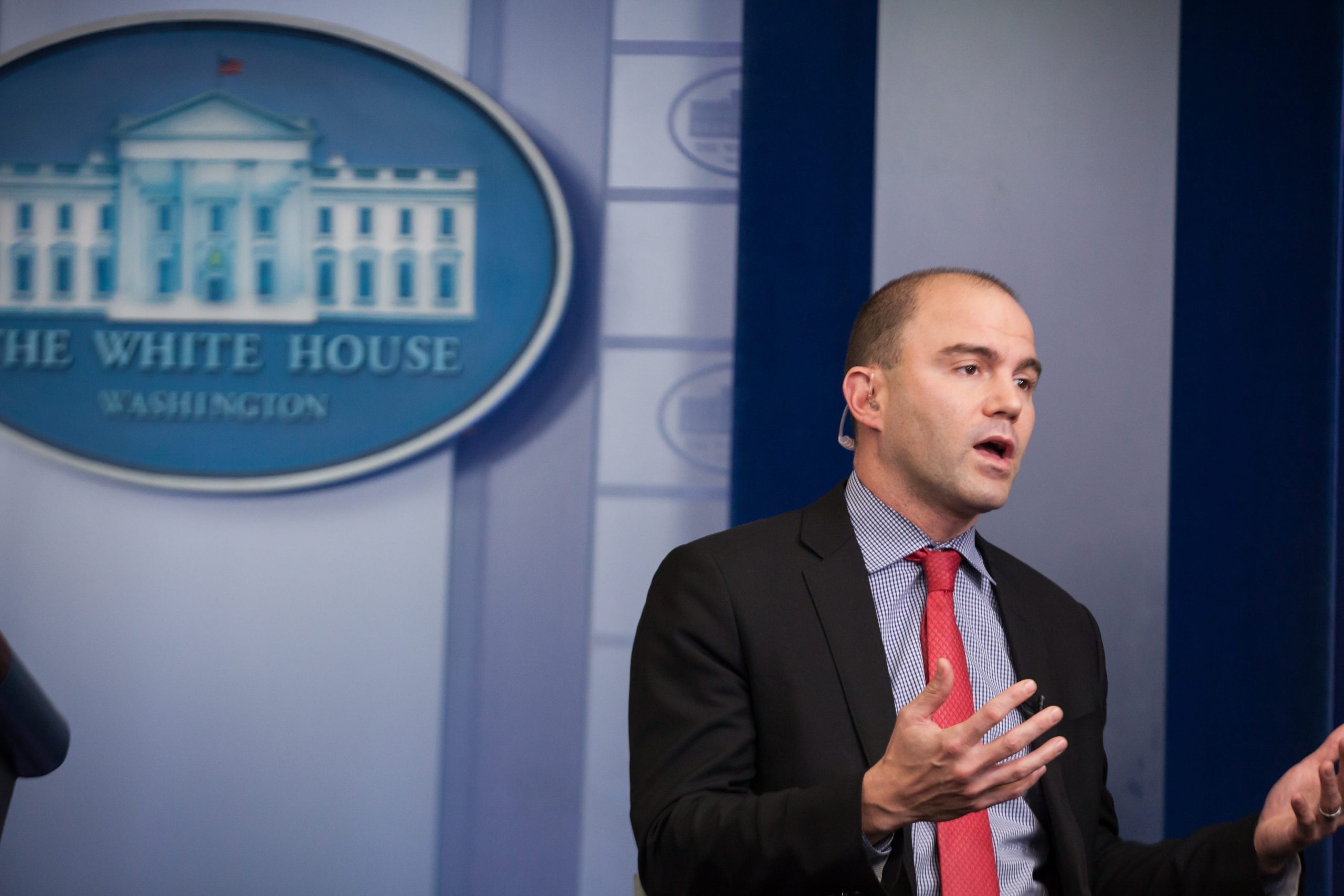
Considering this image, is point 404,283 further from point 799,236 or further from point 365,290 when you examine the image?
point 799,236

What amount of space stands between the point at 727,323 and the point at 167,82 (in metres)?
1.29

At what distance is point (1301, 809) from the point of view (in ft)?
4.56

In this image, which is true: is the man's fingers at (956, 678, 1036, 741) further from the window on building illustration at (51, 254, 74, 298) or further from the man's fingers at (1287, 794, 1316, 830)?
the window on building illustration at (51, 254, 74, 298)

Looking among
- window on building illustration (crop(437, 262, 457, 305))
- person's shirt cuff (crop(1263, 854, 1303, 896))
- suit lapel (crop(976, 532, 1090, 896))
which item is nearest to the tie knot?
suit lapel (crop(976, 532, 1090, 896))

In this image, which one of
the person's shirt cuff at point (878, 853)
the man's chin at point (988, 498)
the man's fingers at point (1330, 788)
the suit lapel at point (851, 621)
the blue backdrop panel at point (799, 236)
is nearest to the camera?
the person's shirt cuff at point (878, 853)

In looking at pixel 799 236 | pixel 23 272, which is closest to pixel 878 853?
pixel 799 236

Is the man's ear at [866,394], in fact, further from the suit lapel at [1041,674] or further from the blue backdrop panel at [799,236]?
the blue backdrop panel at [799,236]

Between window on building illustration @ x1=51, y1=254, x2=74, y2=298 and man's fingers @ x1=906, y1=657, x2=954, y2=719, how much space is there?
6.82ft

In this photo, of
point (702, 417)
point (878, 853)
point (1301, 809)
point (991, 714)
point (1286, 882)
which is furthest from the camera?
point (702, 417)

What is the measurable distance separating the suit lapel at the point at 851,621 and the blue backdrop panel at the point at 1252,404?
3.44 feet

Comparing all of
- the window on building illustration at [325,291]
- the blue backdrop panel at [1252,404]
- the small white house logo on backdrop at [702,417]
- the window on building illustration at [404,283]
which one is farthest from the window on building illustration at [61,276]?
the blue backdrop panel at [1252,404]

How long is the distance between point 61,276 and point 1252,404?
246 cm

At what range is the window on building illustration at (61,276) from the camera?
244 cm

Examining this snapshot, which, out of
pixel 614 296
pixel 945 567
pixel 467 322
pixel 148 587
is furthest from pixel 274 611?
pixel 945 567
